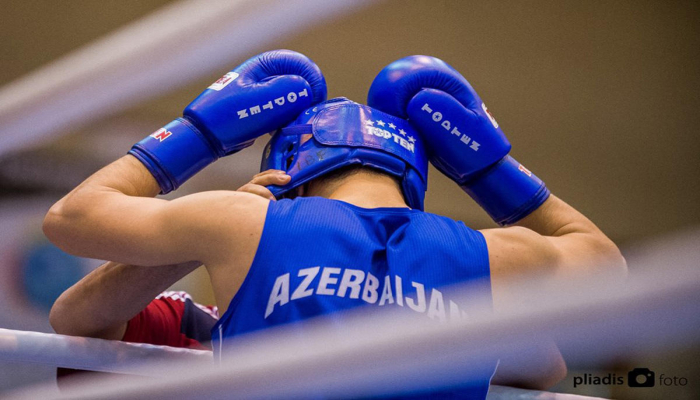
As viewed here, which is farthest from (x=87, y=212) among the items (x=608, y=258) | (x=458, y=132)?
(x=608, y=258)

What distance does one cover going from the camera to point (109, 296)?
3.87 ft

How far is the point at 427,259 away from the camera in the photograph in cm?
103

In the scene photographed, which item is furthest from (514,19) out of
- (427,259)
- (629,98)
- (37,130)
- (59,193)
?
(37,130)

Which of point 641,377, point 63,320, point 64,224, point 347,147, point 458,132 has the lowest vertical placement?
point 63,320

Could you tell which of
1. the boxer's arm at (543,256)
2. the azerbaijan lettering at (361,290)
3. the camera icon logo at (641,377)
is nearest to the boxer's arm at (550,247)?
the boxer's arm at (543,256)

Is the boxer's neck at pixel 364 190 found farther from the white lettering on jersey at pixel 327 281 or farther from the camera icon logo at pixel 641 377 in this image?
the camera icon logo at pixel 641 377

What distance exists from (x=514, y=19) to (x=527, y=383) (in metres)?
3.24

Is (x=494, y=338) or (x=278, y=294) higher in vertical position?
(x=278, y=294)

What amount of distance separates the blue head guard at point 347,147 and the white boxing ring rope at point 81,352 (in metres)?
0.34

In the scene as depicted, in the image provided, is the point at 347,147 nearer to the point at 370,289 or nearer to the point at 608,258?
the point at 370,289

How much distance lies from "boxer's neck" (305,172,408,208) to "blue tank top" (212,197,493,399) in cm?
8

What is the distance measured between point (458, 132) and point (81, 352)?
30.8 inches

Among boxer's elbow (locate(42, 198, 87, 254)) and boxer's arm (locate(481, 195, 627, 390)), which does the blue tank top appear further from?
boxer's elbow (locate(42, 198, 87, 254))

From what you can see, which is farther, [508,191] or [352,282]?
[508,191]
